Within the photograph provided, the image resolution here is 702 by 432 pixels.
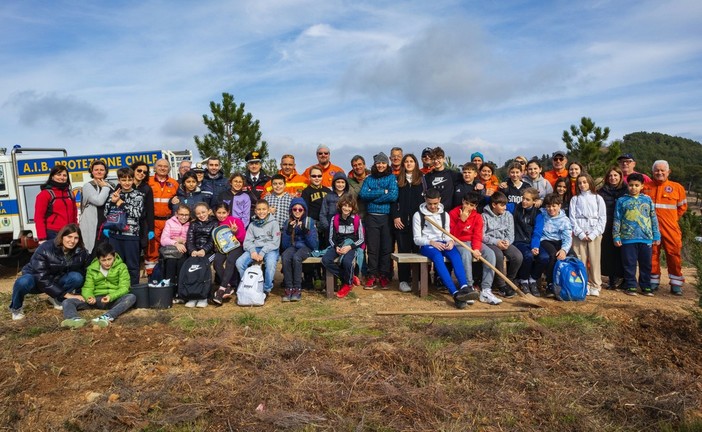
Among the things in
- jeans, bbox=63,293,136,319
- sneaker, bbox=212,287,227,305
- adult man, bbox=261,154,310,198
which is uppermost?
adult man, bbox=261,154,310,198

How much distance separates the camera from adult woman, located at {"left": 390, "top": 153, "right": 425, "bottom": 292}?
745cm

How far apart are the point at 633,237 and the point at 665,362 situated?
3.14 m

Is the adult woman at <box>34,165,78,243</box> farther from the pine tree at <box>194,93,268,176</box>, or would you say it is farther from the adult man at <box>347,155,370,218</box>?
the pine tree at <box>194,93,268,176</box>

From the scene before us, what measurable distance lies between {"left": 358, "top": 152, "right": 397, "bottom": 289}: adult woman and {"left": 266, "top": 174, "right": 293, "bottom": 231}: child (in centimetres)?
111

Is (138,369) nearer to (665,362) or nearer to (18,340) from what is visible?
(18,340)

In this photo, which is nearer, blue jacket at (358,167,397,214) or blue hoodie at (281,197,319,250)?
blue hoodie at (281,197,319,250)

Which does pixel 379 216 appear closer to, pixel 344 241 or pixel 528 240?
pixel 344 241

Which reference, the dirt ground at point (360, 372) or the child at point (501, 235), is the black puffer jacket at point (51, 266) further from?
the child at point (501, 235)

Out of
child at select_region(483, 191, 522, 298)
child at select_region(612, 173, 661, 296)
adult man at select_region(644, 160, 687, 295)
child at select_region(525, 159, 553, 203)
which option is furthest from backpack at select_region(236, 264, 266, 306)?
adult man at select_region(644, 160, 687, 295)

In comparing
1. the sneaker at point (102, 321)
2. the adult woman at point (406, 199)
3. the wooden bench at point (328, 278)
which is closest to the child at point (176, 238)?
the sneaker at point (102, 321)

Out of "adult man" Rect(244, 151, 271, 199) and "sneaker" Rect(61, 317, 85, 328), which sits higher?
"adult man" Rect(244, 151, 271, 199)

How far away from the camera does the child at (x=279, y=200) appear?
7.45 metres

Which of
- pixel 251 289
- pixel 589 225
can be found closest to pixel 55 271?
pixel 251 289

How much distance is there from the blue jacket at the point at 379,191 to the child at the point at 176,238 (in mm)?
2540
